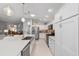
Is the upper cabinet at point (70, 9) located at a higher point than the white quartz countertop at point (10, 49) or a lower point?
higher

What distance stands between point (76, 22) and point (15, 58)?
1025mm

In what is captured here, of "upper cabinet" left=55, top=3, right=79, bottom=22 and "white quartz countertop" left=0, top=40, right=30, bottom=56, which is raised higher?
"upper cabinet" left=55, top=3, right=79, bottom=22

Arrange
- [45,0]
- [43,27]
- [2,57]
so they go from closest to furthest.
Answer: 1. [2,57]
2. [45,0]
3. [43,27]

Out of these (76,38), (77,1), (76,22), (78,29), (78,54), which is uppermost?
(77,1)

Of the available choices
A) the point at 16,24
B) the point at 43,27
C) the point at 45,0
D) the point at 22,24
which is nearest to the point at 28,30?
the point at 22,24

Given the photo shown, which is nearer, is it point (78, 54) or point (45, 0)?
point (78, 54)

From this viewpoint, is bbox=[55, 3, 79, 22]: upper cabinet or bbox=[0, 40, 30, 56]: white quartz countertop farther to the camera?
bbox=[55, 3, 79, 22]: upper cabinet

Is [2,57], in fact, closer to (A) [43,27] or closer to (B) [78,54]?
(B) [78,54]

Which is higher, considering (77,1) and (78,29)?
(77,1)

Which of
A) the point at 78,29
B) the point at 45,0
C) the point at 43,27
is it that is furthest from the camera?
the point at 43,27

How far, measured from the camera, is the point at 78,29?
163cm

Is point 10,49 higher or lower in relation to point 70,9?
lower

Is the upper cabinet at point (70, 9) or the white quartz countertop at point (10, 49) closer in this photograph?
the white quartz countertop at point (10, 49)

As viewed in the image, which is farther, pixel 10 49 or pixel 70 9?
pixel 70 9
